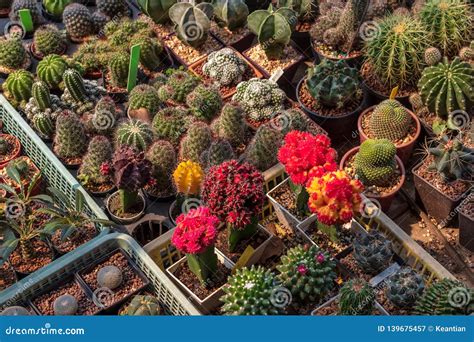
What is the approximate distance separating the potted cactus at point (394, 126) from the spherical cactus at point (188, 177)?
5.91 ft

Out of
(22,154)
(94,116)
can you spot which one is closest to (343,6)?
(94,116)

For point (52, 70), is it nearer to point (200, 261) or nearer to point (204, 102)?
point (204, 102)

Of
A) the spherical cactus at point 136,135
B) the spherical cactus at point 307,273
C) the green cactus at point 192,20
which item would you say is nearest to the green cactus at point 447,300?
the spherical cactus at point 307,273

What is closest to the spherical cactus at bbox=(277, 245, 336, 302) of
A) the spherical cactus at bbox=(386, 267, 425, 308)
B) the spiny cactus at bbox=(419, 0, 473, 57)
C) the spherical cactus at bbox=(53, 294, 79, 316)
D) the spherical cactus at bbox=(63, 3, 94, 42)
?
the spherical cactus at bbox=(386, 267, 425, 308)

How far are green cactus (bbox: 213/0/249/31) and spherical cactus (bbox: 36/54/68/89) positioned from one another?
1661mm

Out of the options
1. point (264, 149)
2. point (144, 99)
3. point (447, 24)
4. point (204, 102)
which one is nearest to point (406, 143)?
point (447, 24)

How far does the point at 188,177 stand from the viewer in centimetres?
501

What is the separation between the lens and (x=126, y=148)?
5.09m

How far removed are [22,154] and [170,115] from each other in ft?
4.22

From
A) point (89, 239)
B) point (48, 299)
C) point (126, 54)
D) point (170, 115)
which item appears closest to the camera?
point (48, 299)

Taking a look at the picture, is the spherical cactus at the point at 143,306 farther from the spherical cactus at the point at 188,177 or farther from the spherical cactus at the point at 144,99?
the spherical cactus at the point at 144,99

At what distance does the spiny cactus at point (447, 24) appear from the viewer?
21.3ft

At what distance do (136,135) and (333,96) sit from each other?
1.76 metres

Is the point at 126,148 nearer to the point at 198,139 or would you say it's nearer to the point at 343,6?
the point at 198,139
